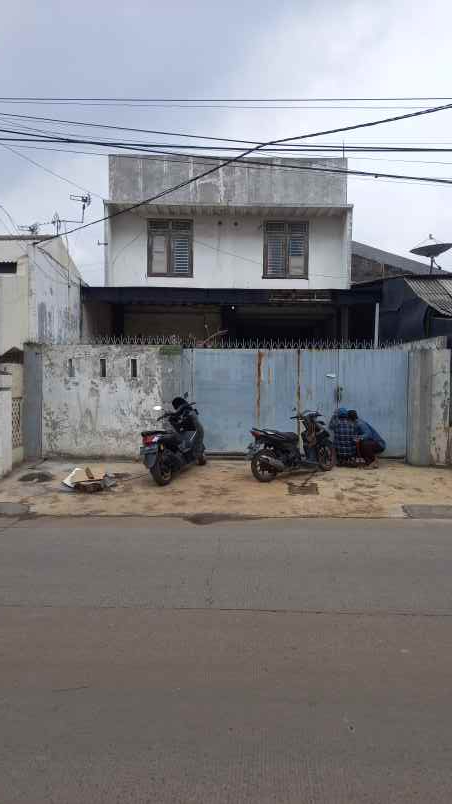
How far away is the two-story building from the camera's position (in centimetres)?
1573

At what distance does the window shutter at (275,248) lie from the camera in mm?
16500

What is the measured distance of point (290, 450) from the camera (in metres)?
9.63

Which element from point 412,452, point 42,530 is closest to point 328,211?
point 412,452

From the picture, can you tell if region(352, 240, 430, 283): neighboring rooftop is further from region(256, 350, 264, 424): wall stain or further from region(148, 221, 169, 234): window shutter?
region(256, 350, 264, 424): wall stain

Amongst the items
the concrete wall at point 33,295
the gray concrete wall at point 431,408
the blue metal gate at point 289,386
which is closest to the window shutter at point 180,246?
the concrete wall at point 33,295

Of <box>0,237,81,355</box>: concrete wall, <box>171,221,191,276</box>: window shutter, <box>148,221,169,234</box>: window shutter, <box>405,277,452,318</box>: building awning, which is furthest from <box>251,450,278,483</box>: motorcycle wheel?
<box>148,221,169,234</box>: window shutter

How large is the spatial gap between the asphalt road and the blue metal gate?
5026 mm

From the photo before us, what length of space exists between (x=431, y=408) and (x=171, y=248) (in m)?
8.93

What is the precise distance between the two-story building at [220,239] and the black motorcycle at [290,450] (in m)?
5.57

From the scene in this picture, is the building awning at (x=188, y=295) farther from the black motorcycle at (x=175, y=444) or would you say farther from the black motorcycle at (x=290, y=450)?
the black motorcycle at (x=290, y=450)

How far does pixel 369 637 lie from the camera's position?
13.0 ft

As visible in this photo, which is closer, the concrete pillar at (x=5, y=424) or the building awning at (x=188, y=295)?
the concrete pillar at (x=5, y=424)

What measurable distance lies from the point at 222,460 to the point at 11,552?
5.42 m

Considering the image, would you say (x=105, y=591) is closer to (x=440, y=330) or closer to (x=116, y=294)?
(x=440, y=330)
